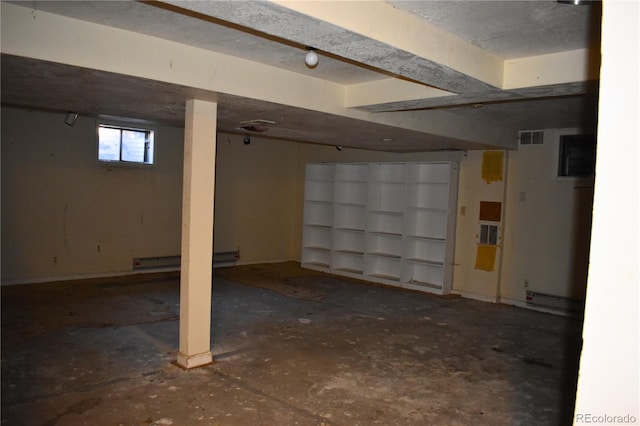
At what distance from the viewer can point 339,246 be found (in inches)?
346

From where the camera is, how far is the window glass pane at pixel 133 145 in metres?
7.54

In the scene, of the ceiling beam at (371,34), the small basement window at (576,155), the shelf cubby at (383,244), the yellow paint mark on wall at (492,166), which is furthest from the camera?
the shelf cubby at (383,244)

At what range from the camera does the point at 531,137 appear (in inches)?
264

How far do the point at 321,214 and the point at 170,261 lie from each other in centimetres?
294

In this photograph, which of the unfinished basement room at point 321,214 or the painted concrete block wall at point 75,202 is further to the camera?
the painted concrete block wall at point 75,202

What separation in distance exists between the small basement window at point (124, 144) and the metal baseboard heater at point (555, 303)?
20.4ft

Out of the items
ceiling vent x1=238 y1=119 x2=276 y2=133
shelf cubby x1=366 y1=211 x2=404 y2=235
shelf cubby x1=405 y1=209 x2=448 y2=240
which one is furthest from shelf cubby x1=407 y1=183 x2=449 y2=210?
ceiling vent x1=238 y1=119 x2=276 y2=133

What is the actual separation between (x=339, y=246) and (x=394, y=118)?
14.0ft

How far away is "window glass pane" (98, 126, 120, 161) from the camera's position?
727 cm

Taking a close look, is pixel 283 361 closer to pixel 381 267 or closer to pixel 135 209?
pixel 381 267

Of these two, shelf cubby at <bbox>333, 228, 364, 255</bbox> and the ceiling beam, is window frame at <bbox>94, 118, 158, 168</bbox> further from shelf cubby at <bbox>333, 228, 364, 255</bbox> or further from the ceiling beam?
the ceiling beam

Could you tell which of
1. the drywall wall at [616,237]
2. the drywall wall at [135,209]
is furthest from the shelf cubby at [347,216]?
the drywall wall at [616,237]

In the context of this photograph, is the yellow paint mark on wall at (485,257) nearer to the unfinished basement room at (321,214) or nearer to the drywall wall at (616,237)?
the unfinished basement room at (321,214)

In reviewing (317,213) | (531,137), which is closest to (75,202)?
(317,213)
